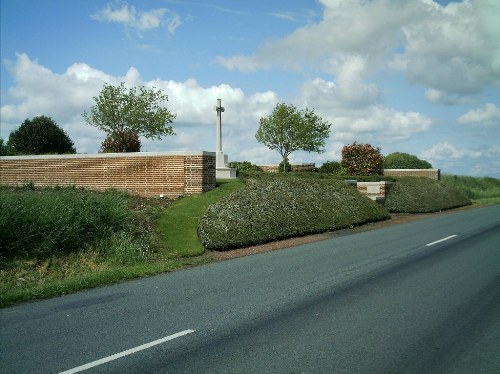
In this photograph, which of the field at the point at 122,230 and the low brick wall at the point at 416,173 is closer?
the field at the point at 122,230

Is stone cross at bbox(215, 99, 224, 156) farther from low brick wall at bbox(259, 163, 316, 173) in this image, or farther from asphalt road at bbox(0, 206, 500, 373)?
asphalt road at bbox(0, 206, 500, 373)

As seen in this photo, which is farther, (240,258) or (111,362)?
(240,258)

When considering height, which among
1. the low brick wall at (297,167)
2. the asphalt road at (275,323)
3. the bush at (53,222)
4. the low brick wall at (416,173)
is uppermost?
the low brick wall at (297,167)

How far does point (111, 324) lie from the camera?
21.0ft

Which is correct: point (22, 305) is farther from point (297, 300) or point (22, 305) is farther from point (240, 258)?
point (240, 258)

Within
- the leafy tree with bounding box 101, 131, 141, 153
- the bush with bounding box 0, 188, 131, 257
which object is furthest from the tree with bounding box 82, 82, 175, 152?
the bush with bounding box 0, 188, 131, 257

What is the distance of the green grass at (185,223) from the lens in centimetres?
1332

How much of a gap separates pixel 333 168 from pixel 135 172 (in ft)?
84.0

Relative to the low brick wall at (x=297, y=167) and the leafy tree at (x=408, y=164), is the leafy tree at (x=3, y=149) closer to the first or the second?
the low brick wall at (x=297, y=167)

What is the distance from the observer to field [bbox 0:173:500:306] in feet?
32.7

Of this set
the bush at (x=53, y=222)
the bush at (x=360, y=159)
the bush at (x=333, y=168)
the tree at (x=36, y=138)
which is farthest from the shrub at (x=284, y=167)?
the bush at (x=53, y=222)

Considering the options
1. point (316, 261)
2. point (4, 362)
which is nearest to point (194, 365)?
point (4, 362)

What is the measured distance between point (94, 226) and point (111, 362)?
25.5 ft

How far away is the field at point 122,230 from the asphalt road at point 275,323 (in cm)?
154
